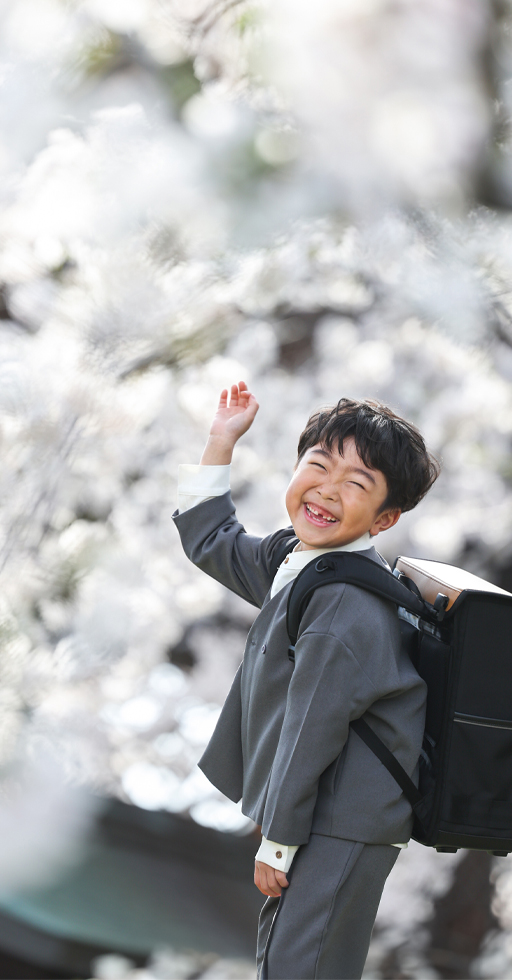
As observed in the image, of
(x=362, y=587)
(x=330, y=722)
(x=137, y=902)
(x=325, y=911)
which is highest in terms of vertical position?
(x=362, y=587)

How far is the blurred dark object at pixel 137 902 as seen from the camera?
8.13 feet

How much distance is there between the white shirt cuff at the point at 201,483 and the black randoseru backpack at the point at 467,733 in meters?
0.32

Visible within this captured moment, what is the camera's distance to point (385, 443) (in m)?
1.21

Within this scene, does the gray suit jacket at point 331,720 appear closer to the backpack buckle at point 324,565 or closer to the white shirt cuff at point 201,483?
the backpack buckle at point 324,565

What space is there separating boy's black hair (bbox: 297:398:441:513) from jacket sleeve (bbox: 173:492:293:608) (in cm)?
20

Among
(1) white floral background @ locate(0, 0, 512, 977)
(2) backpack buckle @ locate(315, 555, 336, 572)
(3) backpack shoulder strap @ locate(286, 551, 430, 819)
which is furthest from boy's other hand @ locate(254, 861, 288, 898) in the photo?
(1) white floral background @ locate(0, 0, 512, 977)

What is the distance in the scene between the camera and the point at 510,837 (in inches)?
44.8

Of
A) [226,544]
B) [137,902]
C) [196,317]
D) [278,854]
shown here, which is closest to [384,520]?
[226,544]

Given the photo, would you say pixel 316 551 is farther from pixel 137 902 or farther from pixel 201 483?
pixel 137 902

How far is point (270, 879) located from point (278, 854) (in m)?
0.05

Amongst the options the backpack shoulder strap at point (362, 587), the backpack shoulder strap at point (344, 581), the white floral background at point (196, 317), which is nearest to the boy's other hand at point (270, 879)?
the backpack shoulder strap at point (362, 587)

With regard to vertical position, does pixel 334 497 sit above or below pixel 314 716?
above

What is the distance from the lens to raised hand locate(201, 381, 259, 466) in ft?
4.58

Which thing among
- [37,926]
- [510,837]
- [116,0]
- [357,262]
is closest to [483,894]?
[37,926]
